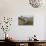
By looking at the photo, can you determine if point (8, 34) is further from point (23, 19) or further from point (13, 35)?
point (23, 19)

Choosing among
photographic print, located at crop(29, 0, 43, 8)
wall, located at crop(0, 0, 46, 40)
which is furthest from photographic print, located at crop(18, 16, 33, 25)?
photographic print, located at crop(29, 0, 43, 8)

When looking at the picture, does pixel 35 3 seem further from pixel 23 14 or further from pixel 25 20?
pixel 25 20

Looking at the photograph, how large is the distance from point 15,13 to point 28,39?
93 centimetres

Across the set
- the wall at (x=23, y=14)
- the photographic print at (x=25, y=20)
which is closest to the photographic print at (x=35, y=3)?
the wall at (x=23, y=14)

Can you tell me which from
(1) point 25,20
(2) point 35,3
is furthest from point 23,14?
(2) point 35,3

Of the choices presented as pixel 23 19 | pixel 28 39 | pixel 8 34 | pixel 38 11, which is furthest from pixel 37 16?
pixel 8 34

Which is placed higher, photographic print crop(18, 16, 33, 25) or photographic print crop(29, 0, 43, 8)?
photographic print crop(29, 0, 43, 8)

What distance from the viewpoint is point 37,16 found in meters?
4.32

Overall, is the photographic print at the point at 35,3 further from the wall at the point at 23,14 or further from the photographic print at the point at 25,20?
the photographic print at the point at 25,20

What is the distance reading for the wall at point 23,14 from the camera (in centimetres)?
425

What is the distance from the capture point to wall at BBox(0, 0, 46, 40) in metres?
4.25

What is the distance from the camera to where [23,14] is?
14.1 ft

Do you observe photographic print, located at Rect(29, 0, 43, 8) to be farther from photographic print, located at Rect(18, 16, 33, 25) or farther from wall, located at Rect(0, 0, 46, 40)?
photographic print, located at Rect(18, 16, 33, 25)

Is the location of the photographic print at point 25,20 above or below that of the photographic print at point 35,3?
Answer: below
